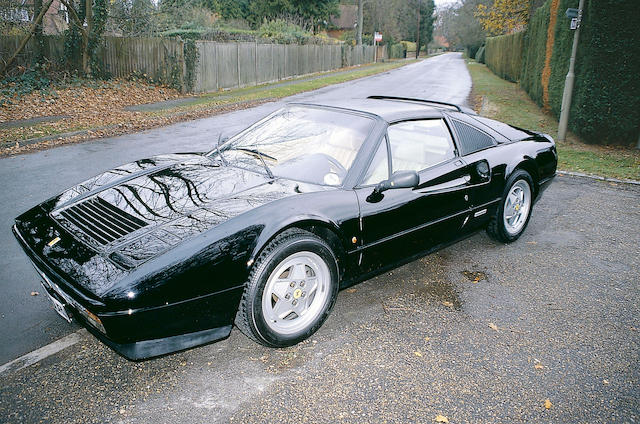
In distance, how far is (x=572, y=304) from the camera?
12.1 ft

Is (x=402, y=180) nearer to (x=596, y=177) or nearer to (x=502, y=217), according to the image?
(x=502, y=217)

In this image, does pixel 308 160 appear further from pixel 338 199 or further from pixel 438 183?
pixel 438 183

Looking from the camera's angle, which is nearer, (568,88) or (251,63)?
(568,88)

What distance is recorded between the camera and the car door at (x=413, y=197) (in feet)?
11.0

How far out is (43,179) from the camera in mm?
6645

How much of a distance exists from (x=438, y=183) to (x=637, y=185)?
201 inches

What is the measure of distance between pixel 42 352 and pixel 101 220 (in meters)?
0.88

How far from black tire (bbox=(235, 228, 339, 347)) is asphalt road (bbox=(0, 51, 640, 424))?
5.2 inches

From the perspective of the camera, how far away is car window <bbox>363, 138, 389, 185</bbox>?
3.38m

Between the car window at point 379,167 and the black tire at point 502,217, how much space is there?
1578 mm

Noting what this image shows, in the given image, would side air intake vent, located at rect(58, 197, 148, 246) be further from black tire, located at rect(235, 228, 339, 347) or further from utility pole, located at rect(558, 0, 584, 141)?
utility pole, located at rect(558, 0, 584, 141)

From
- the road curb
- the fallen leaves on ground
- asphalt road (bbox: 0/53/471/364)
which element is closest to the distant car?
asphalt road (bbox: 0/53/471/364)

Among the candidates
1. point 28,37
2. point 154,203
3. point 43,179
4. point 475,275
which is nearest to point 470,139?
point 475,275

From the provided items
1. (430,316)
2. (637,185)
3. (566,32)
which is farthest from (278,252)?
(566,32)
